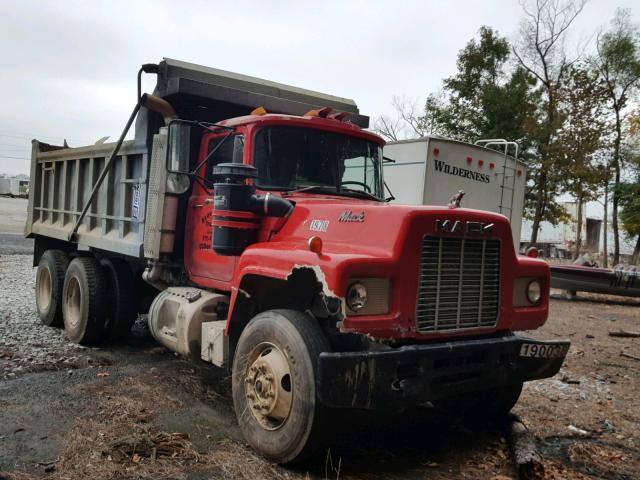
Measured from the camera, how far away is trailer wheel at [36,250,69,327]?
8039 mm

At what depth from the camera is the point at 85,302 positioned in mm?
7152

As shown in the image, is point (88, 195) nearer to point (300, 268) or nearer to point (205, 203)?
point (205, 203)

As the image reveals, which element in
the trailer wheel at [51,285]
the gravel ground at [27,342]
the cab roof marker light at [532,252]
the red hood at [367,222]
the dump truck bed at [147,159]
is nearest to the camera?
the red hood at [367,222]

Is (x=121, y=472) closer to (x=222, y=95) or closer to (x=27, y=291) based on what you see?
(x=222, y=95)

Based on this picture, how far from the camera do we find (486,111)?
23812mm

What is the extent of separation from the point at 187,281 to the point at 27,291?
6216 millimetres

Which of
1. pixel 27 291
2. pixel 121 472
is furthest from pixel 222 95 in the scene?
pixel 27 291

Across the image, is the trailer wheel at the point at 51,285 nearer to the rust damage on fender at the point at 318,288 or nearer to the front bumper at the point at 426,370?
the rust damage on fender at the point at 318,288

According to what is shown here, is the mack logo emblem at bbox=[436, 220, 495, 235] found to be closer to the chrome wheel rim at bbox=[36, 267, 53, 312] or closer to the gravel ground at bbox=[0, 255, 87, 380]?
the gravel ground at bbox=[0, 255, 87, 380]

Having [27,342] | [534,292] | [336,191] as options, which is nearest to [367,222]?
[336,191]

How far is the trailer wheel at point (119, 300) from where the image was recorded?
722 centimetres

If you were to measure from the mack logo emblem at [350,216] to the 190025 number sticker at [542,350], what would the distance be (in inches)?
59.0

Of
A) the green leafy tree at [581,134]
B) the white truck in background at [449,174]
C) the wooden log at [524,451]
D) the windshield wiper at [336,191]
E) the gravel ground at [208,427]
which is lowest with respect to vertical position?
the gravel ground at [208,427]

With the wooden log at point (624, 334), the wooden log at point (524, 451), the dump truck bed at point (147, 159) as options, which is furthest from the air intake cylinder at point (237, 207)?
the wooden log at point (624, 334)
